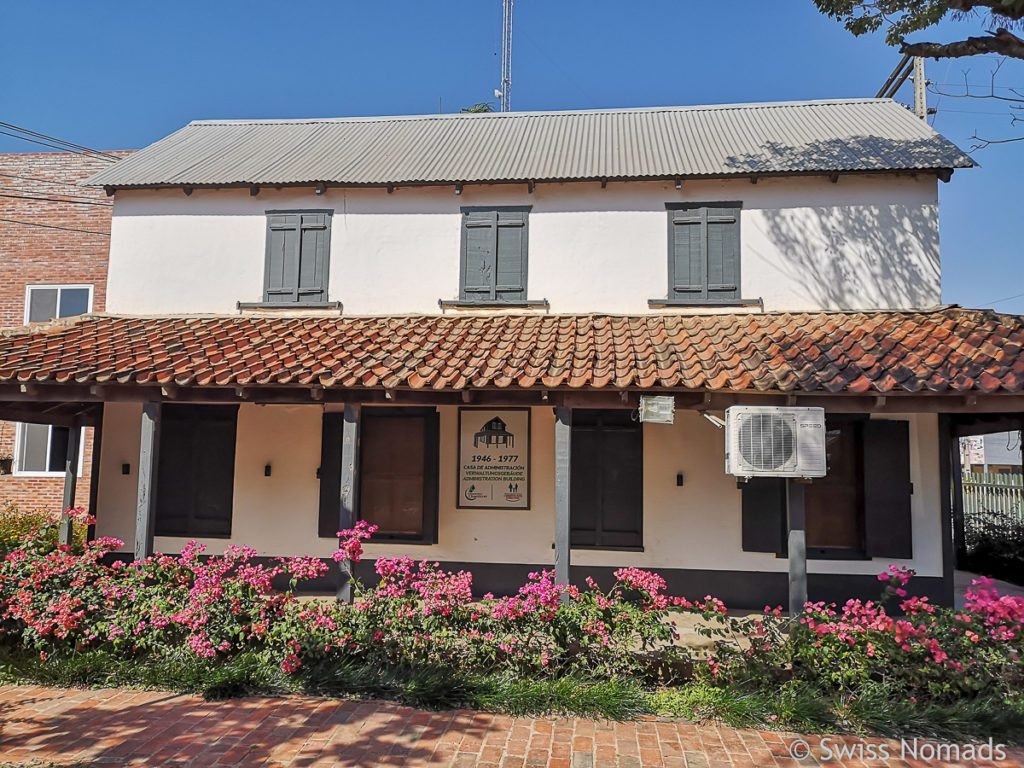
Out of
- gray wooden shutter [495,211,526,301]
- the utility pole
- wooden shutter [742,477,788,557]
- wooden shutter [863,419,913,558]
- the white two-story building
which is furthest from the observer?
the utility pole

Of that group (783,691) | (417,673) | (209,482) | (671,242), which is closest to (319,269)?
(209,482)

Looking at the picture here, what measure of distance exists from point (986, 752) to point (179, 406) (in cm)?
988

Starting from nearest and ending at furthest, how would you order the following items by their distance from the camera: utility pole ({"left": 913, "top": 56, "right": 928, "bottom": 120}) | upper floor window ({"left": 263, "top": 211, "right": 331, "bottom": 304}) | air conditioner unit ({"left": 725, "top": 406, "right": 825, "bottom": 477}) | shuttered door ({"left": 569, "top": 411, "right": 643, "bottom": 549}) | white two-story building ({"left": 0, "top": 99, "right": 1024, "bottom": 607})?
air conditioner unit ({"left": 725, "top": 406, "right": 825, "bottom": 477}) → white two-story building ({"left": 0, "top": 99, "right": 1024, "bottom": 607}) → shuttered door ({"left": 569, "top": 411, "right": 643, "bottom": 549}) → upper floor window ({"left": 263, "top": 211, "right": 331, "bottom": 304}) → utility pole ({"left": 913, "top": 56, "right": 928, "bottom": 120})

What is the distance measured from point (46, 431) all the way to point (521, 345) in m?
11.4

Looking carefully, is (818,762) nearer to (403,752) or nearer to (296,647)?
(403,752)

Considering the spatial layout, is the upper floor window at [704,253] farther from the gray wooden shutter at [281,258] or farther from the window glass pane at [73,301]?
the window glass pane at [73,301]

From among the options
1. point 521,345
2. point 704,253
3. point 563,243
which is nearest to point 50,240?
point 563,243

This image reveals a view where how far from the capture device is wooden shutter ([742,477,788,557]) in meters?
8.23

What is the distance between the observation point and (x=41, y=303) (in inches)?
542

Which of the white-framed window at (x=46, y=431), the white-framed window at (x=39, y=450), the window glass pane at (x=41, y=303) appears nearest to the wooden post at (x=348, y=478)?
the white-framed window at (x=46, y=431)

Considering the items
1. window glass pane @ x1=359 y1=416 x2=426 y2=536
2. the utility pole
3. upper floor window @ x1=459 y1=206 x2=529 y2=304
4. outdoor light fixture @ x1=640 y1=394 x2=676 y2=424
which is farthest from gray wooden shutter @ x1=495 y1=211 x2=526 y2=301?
the utility pole

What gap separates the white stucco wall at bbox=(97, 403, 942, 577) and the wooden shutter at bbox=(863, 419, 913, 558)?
0.61ft

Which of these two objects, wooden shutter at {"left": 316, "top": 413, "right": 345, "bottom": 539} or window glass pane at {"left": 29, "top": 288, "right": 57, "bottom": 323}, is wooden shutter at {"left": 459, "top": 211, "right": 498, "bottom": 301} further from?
window glass pane at {"left": 29, "top": 288, "right": 57, "bottom": 323}

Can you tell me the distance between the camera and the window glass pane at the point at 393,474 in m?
8.96
